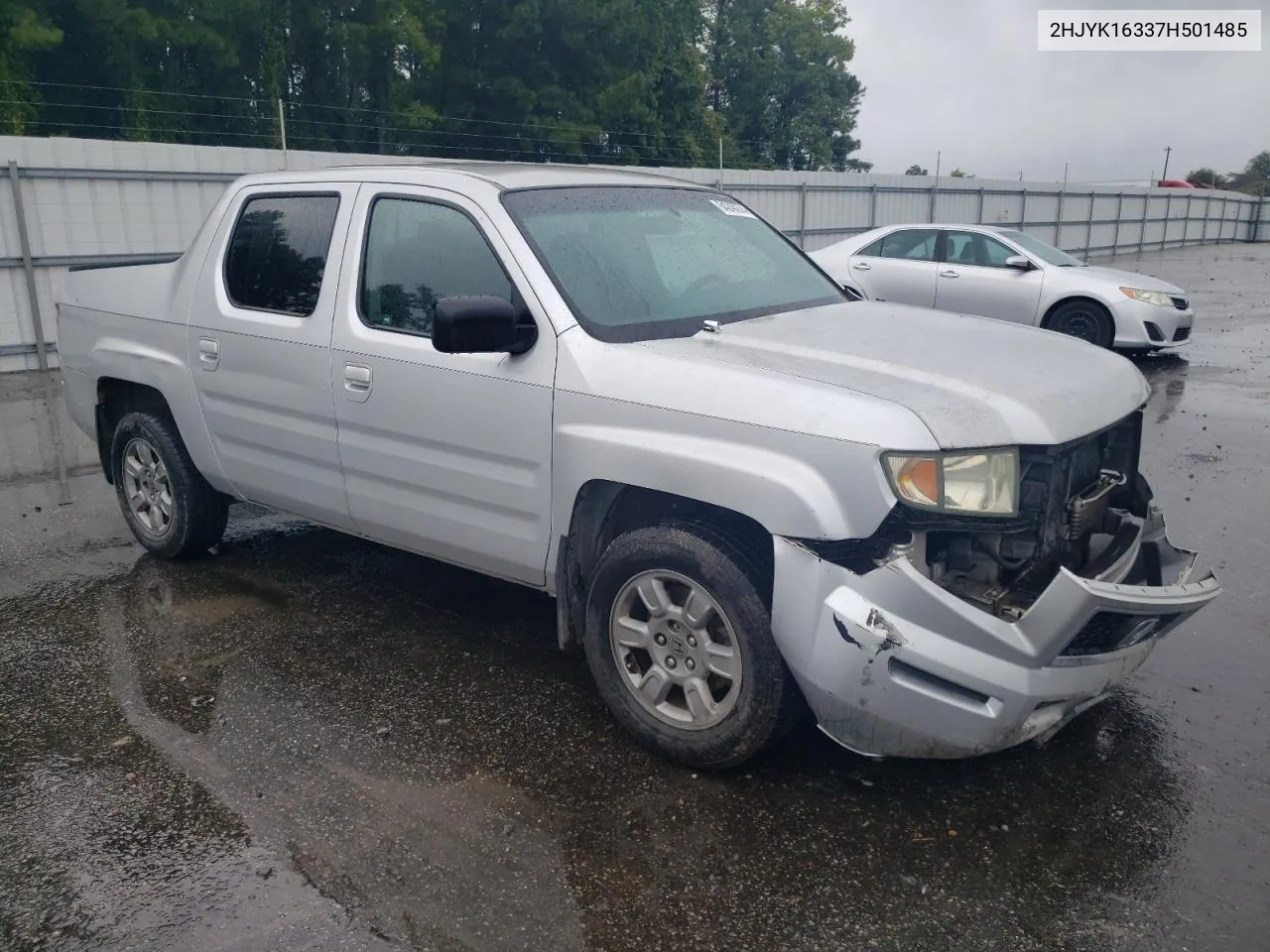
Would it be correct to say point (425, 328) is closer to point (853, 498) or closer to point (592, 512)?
point (592, 512)

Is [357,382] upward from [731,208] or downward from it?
downward

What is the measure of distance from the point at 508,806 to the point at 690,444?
124 centimetres

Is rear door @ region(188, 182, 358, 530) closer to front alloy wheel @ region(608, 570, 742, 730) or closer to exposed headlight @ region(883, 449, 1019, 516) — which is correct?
front alloy wheel @ region(608, 570, 742, 730)

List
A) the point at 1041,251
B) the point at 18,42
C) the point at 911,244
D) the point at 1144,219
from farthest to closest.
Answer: the point at 1144,219, the point at 18,42, the point at 911,244, the point at 1041,251

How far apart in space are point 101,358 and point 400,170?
2208 millimetres

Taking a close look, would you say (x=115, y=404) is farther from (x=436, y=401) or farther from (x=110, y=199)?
(x=110, y=199)

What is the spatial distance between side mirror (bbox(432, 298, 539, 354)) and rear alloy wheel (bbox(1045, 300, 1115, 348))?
910 cm

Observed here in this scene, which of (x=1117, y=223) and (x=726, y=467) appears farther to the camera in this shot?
(x=1117, y=223)

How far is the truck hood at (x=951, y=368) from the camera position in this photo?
3.11m

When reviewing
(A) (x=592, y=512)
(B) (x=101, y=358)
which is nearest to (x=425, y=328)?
(A) (x=592, y=512)

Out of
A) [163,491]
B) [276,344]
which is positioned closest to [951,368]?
[276,344]

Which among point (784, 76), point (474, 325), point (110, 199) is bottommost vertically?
point (474, 325)

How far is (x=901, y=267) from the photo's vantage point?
12.3 m

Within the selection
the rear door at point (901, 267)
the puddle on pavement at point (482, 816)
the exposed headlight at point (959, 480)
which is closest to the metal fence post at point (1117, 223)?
the rear door at point (901, 267)
